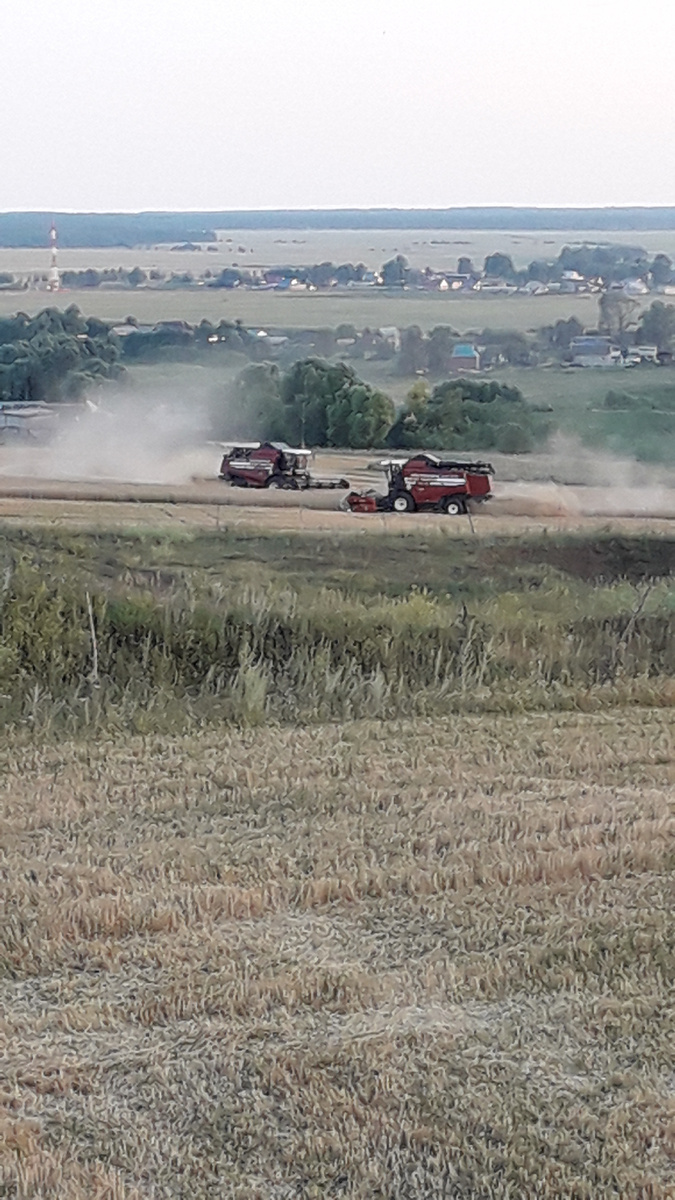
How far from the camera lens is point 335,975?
14.4ft

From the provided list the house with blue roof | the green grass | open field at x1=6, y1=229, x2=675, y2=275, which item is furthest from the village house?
the green grass

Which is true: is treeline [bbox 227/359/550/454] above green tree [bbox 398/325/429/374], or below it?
below

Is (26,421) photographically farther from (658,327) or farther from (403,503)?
(658,327)

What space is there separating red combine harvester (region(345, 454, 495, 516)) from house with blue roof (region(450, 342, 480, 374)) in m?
1.91

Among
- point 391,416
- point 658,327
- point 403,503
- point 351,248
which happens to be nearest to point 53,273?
point 351,248

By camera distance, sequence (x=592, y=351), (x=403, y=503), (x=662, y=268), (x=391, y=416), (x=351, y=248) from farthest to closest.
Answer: (x=351, y=248)
(x=662, y=268)
(x=592, y=351)
(x=391, y=416)
(x=403, y=503)

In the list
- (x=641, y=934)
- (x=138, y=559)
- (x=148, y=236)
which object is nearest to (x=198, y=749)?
(x=641, y=934)

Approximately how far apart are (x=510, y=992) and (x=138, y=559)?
7.38 meters

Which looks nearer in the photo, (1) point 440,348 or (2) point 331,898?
(2) point 331,898

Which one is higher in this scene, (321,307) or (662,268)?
(662,268)

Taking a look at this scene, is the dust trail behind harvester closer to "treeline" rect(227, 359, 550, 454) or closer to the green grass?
"treeline" rect(227, 359, 550, 454)

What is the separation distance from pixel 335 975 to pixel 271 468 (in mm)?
8886

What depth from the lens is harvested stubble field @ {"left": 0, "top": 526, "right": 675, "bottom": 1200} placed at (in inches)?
138

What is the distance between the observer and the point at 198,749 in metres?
7.11
